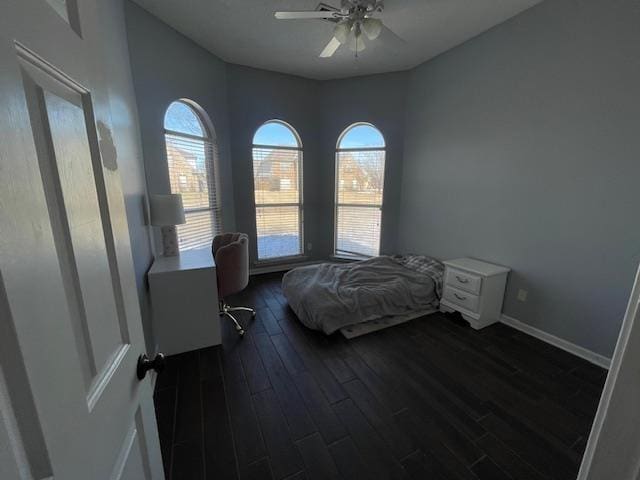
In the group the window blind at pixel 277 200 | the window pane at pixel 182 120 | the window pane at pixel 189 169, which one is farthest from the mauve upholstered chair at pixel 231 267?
the window blind at pixel 277 200

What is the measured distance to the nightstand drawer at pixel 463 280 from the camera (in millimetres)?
2578

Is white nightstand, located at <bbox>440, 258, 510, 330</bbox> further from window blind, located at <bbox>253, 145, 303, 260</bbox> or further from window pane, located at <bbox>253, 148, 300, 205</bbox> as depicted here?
window pane, located at <bbox>253, 148, 300, 205</bbox>

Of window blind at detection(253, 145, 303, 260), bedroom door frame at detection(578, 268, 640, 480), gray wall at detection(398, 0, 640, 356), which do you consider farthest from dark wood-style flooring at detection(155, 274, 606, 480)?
window blind at detection(253, 145, 303, 260)

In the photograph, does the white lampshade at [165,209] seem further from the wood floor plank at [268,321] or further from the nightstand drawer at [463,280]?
the nightstand drawer at [463,280]

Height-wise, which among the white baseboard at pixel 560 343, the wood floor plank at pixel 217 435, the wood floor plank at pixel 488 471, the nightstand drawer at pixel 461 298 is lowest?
the wood floor plank at pixel 217 435

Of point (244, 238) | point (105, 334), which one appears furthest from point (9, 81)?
point (244, 238)

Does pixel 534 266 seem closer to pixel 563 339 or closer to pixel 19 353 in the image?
pixel 563 339

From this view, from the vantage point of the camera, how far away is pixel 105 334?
24.5 inches

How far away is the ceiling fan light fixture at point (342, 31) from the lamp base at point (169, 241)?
2270 mm

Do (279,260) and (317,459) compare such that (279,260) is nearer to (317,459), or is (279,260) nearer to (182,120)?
(182,120)

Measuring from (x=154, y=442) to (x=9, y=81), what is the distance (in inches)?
42.8

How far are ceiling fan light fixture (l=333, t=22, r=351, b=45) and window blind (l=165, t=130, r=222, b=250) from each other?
1.97 metres

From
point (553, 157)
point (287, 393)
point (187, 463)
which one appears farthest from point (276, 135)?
point (187, 463)

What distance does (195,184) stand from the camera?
10.7ft
